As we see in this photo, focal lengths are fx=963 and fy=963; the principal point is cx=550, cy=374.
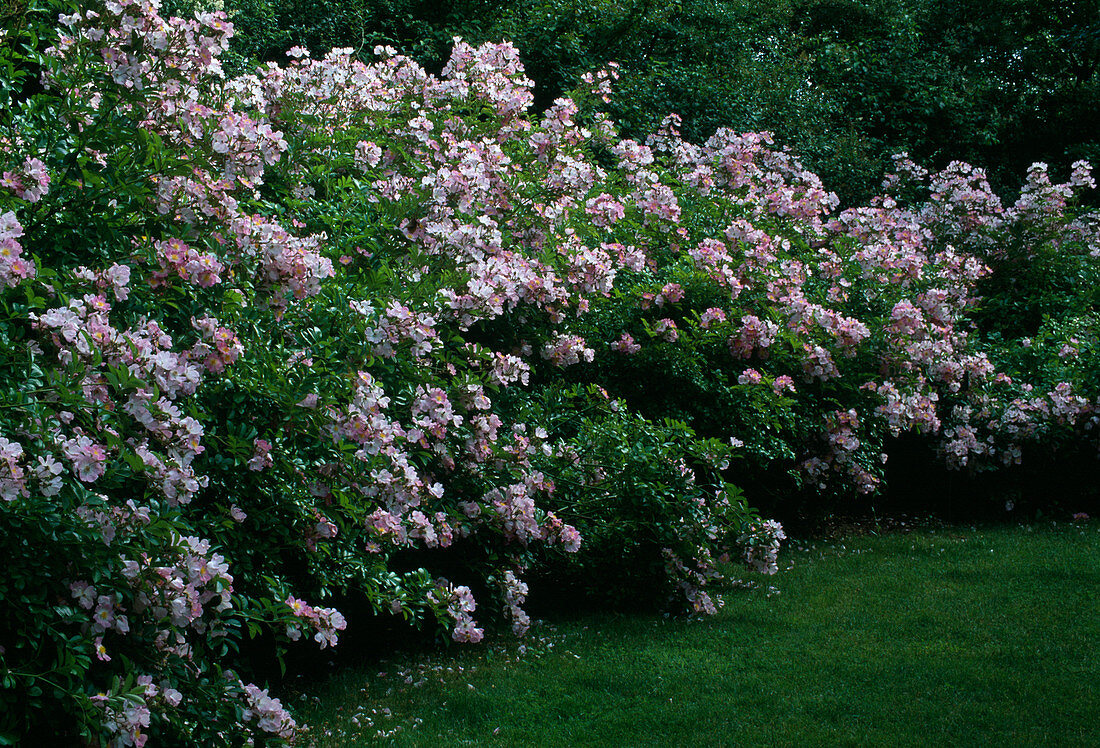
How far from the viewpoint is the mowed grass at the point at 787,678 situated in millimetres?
3576

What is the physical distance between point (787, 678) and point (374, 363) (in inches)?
87.1

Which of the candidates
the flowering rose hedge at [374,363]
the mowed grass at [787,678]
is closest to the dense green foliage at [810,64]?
the flowering rose hedge at [374,363]

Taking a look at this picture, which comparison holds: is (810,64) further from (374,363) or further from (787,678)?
(374,363)

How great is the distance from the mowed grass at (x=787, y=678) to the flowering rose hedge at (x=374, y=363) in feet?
1.06

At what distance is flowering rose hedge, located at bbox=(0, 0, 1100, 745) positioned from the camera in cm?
263

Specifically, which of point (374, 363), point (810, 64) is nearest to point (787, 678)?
point (374, 363)

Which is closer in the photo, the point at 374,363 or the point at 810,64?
the point at 374,363

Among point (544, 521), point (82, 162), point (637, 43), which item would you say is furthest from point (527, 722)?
point (637, 43)

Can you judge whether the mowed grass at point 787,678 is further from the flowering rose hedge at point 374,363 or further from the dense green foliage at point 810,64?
the dense green foliage at point 810,64

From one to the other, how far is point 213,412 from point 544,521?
189 cm

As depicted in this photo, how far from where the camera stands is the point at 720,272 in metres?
6.27

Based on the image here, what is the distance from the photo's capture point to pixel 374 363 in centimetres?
362

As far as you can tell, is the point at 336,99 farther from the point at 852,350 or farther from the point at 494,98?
the point at 852,350

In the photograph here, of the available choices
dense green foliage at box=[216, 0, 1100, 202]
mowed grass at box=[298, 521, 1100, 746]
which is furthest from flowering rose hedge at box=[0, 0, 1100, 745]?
dense green foliage at box=[216, 0, 1100, 202]
